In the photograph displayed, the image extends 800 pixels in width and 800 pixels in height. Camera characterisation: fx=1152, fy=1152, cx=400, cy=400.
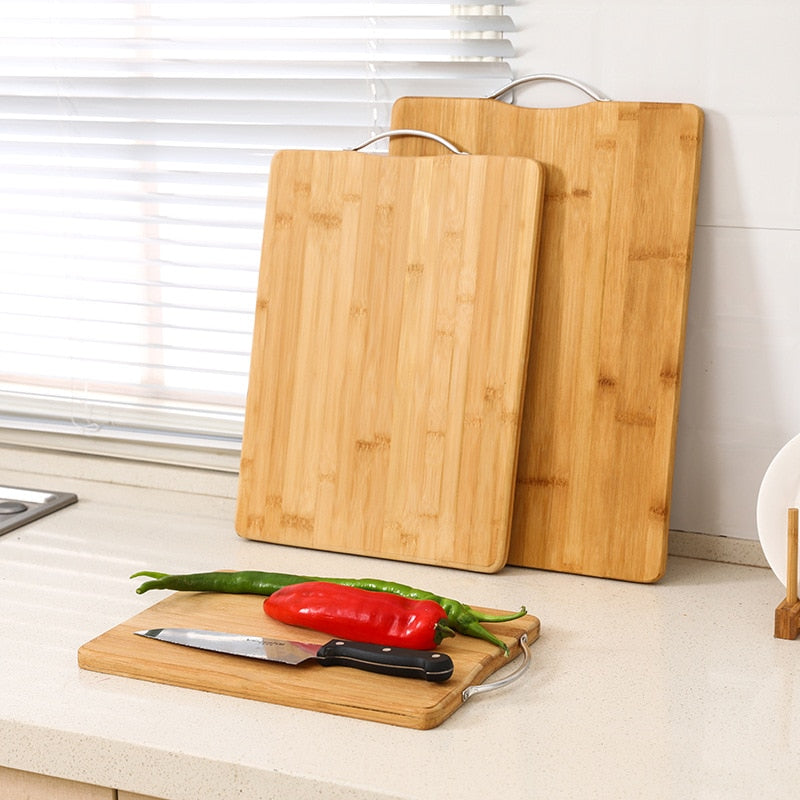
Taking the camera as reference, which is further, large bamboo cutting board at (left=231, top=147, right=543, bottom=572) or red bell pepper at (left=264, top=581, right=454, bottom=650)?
large bamboo cutting board at (left=231, top=147, right=543, bottom=572)

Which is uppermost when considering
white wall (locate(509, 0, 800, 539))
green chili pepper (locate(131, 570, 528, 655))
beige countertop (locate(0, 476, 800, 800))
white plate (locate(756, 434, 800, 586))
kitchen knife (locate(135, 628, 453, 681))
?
white wall (locate(509, 0, 800, 539))

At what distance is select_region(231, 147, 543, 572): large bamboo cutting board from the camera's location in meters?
1.32

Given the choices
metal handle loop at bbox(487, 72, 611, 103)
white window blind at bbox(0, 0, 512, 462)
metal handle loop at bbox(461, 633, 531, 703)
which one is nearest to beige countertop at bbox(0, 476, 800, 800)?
metal handle loop at bbox(461, 633, 531, 703)

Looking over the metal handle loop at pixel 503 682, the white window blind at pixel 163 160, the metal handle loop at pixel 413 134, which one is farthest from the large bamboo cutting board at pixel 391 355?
the metal handle loop at pixel 503 682

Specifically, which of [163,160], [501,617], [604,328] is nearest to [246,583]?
[501,617]

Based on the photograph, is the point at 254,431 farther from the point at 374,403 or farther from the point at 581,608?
the point at 581,608

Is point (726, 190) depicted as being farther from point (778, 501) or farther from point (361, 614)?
point (361, 614)

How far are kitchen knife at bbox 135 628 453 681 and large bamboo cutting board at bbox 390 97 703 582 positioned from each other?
0.37 metres

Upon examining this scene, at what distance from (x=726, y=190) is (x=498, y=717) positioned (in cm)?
69

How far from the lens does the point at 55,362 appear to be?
5.58 ft

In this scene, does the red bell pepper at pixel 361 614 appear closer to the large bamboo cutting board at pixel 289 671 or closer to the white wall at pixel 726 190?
the large bamboo cutting board at pixel 289 671

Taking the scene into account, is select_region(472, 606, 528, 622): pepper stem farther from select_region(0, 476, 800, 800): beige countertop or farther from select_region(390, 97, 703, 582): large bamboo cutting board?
select_region(390, 97, 703, 582): large bamboo cutting board

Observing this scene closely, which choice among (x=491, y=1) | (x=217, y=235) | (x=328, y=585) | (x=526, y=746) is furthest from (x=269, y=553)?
(x=491, y=1)

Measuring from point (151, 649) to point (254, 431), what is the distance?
1.43 ft
